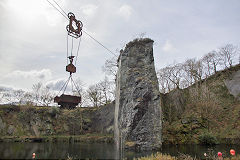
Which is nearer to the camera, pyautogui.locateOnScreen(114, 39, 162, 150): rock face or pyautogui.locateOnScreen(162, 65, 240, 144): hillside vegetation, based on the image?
pyautogui.locateOnScreen(114, 39, 162, 150): rock face

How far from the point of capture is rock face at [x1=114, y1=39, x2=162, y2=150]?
62.2ft

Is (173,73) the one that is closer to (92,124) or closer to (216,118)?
(216,118)

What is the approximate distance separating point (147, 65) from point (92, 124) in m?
16.8

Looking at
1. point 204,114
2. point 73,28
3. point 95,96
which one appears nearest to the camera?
point 73,28

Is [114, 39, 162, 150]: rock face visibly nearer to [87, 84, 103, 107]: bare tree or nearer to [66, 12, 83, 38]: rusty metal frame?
[66, 12, 83, 38]: rusty metal frame

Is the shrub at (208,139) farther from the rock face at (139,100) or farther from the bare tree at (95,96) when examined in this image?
the bare tree at (95,96)

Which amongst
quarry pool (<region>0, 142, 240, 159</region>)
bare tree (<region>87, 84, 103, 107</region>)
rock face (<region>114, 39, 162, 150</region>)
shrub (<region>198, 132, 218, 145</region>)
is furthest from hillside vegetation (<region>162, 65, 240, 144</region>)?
bare tree (<region>87, 84, 103, 107</region>)

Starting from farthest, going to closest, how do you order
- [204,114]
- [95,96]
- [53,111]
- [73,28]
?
[95,96] → [53,111] → [204,114] → [73,28]

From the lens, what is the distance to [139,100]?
19656mm

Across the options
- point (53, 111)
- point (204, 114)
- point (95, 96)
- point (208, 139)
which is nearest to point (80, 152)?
point (208, 139)

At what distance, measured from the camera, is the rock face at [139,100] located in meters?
19.0

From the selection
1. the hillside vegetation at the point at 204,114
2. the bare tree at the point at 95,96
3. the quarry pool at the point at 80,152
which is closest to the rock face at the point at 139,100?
the quarry pool at the point at 80,152

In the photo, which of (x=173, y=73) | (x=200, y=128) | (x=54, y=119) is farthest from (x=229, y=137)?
(x=54, y=119)

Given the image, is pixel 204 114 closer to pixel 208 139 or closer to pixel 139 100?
pixel 208 139
